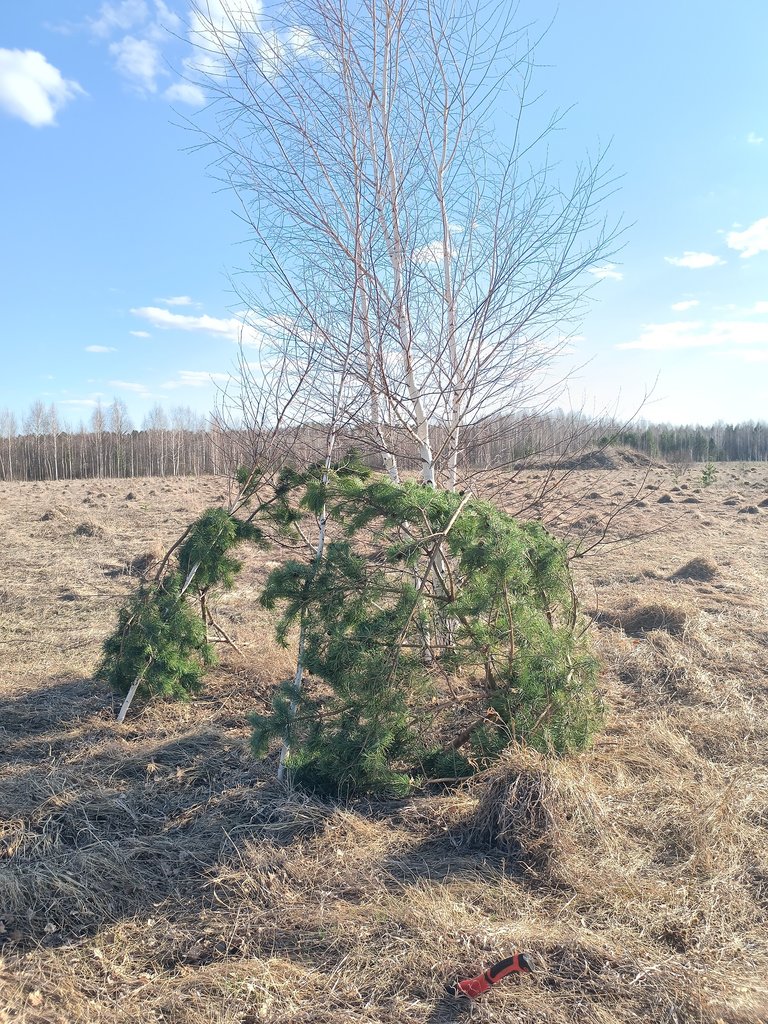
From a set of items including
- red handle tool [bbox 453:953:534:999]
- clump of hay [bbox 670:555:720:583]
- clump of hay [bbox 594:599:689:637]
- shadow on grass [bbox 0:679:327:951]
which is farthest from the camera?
clump of hay [bbox 670:555:720:583]

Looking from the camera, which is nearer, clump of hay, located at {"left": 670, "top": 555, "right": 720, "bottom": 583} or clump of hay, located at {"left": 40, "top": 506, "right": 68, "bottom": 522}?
clump of hay, located at {"left": 670, "top": 555, "right": 720, "bottom": 583}

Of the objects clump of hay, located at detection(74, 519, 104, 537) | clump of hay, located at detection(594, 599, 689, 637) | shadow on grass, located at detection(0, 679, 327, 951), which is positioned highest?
clump of hay, located at detection(74, 519, 104, 537)

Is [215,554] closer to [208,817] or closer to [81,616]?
[208,817]

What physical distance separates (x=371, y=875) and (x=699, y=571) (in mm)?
7978

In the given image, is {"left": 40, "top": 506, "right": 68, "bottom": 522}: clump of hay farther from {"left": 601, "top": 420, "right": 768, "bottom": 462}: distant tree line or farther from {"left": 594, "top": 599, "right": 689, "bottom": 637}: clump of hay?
{"left": 601, "top": 420, "right": 768, "bottom": 462}: distant tree line

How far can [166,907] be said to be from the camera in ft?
9.22

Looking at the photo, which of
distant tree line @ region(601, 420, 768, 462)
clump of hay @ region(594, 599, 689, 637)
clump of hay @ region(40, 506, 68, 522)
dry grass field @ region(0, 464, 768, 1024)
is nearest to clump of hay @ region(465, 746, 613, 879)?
dry grass field @ region(0, 464, 768, 1024)

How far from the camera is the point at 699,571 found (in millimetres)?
9531

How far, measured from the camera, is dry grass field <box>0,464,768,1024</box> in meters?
2.28

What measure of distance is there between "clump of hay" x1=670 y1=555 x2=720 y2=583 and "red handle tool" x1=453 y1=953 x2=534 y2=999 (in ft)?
26.1

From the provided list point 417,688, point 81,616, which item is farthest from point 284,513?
point 81,616

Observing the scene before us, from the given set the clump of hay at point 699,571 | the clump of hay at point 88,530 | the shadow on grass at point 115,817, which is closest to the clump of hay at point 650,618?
the clump of hay at point 699,571

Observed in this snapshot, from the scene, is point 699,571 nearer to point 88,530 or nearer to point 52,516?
point 88,530

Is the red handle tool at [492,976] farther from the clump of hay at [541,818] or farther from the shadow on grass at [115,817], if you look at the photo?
the shadow on grass at [115,817]
